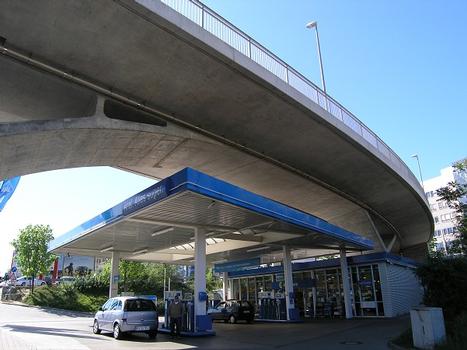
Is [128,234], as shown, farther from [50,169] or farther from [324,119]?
[324,119]

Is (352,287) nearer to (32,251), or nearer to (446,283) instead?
(446,283)

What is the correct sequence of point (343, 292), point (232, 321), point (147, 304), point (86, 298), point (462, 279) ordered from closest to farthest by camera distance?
point (462, 279), point (147, 304), point (232, 321), point (343, 292), point (86, 298)

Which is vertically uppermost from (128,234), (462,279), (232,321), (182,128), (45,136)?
(182,128)

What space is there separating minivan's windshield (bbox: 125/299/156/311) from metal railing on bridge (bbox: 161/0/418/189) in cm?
1082

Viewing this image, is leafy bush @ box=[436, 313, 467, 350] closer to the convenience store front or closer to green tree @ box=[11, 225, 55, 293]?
the convenience store front

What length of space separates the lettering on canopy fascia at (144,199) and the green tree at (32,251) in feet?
107

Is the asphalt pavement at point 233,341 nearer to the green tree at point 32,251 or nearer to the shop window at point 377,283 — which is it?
the shop window at point 377,283

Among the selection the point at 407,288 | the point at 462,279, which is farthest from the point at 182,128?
the point at 407,288

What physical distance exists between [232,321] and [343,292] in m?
7.27

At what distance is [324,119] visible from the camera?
68.3 ft

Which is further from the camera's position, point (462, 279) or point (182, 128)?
point (182, 128)

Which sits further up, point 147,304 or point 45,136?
point 45,136

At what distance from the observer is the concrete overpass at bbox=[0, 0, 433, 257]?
14602 mm

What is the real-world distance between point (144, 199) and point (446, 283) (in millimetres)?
10498
